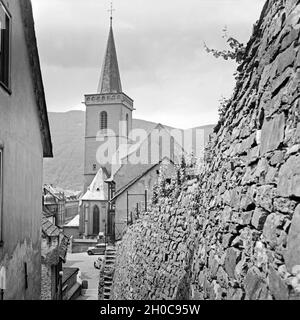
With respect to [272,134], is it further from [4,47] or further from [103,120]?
[103,120]

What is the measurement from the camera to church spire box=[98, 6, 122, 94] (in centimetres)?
5681

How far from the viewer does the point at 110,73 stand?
188 feet

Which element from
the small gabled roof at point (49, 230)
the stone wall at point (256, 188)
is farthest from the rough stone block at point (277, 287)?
the small gabled roof at point (49, 230)

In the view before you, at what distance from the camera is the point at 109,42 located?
187ft

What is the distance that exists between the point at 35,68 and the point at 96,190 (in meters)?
41.2

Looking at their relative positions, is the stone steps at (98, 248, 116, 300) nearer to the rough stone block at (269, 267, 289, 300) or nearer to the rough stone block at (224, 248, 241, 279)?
the rough stone block at (224, 248, 241, 279)

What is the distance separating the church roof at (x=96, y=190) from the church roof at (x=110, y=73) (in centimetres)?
1240

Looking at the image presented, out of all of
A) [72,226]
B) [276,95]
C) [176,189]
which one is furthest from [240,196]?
[72,226]

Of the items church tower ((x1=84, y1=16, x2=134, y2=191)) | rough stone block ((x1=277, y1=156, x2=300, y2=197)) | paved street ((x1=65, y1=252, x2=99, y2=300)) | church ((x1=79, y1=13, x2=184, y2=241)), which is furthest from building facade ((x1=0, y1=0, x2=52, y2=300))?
church tower ((x1=84, y1=16, x2=134, y2=191))

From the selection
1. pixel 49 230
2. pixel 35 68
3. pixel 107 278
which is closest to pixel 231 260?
pixel 35 68

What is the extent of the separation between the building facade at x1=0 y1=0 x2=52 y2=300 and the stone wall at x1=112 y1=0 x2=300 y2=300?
2566 mm

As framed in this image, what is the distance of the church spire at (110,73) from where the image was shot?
2237 inches

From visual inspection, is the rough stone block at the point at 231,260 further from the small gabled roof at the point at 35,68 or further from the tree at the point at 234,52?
the small gabled roof at the point at 35,68
